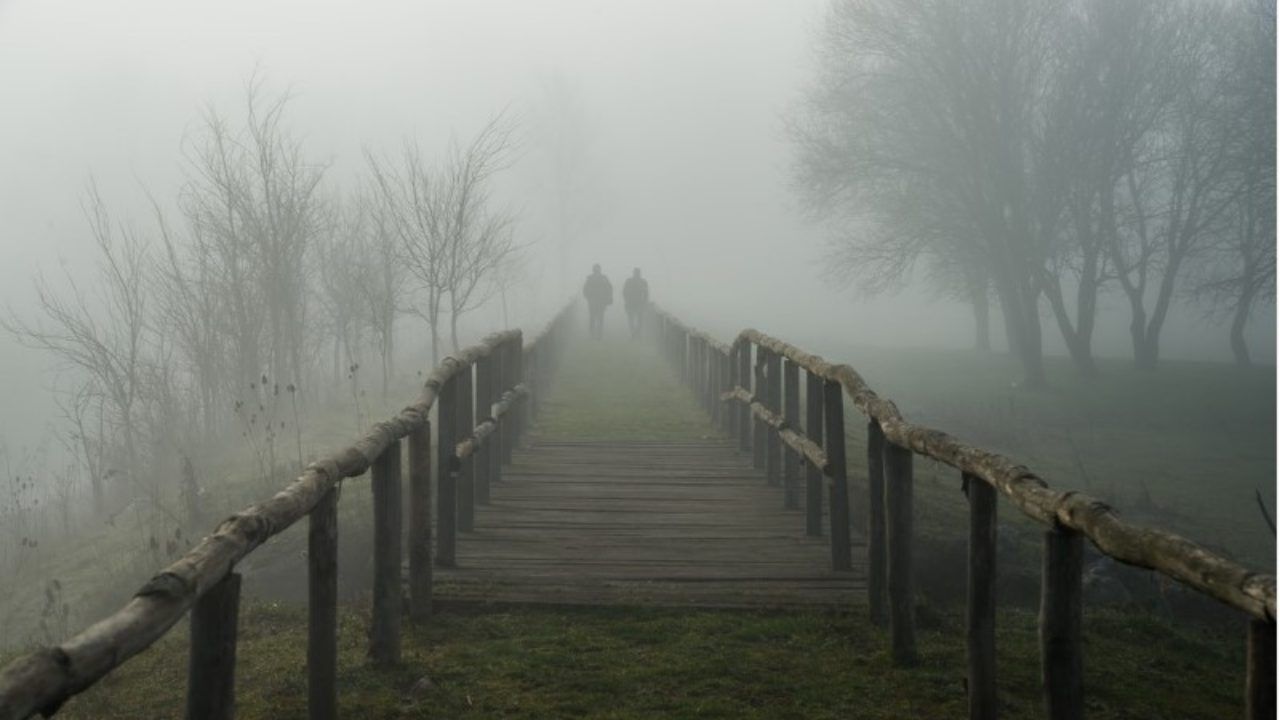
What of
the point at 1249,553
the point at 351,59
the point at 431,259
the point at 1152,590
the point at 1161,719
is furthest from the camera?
the point at 351,59

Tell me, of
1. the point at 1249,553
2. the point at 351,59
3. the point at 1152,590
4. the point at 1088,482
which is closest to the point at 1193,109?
the point at 1088,482

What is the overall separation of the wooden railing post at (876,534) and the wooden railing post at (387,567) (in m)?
2.24

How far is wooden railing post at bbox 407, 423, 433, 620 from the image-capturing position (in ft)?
20.3

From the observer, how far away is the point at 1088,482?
53.3 feet

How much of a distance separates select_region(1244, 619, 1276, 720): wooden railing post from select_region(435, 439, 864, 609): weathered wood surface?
386cm

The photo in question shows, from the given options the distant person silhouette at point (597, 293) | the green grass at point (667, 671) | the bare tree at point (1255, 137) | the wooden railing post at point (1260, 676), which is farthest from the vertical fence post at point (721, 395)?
the distant person silhouette at point (597, 293)

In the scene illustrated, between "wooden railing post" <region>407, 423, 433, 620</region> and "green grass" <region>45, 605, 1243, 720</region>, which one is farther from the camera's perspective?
"wooden railing post" <region>407, 423, 433, 620</region>

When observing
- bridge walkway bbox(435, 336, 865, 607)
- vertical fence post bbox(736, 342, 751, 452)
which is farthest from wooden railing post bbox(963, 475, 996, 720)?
vertical fence post bbox(736, 342, 751, 452)

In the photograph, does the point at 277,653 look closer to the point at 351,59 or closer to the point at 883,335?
the point at 883,335

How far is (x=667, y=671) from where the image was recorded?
18.3 ft

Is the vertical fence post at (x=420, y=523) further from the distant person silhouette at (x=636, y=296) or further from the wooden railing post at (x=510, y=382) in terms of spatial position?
the distant person silhouette at (x=636, y=296)

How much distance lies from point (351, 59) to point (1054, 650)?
545 feet

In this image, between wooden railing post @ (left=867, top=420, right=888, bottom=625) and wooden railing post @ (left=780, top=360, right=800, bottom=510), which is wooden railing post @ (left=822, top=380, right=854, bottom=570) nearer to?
wooden railing post @ (left=867, top=420, right=888, bottom=625)

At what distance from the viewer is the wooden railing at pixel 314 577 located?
8.08ft
